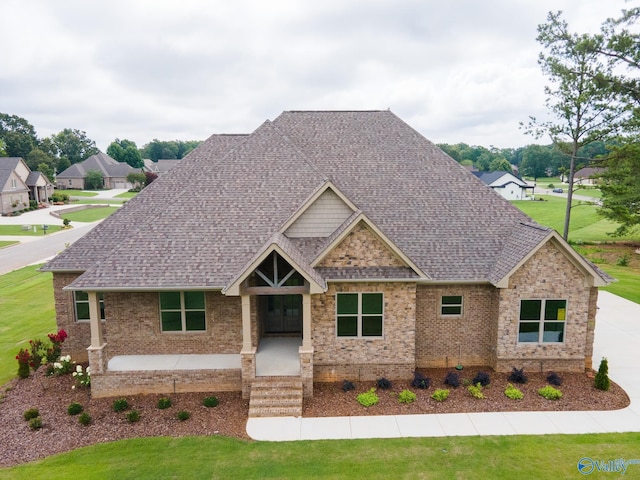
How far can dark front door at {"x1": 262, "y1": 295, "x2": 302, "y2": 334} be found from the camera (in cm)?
1642

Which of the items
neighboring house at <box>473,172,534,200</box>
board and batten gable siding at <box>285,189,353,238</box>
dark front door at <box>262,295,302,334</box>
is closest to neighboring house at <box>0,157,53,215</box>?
dark front door at <box>262,295,302,334</box>

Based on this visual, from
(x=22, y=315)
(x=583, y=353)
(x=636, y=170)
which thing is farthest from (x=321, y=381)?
(x=636, y=170)

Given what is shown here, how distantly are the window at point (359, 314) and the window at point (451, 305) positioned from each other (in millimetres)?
2500

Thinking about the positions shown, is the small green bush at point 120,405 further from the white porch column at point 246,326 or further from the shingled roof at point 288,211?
the white porch column at point 246,326

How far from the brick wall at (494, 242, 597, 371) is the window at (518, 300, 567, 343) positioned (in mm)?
171

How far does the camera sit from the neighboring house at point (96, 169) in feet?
340

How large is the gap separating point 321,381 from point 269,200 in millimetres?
6691

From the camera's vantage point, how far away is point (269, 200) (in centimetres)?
1583

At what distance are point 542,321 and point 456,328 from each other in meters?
2.89

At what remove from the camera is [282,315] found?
16.5m

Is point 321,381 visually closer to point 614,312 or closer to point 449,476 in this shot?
point 449,476

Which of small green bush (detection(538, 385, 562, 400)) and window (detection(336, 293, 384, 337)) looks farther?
window (detection(336, 293, 384, 337))

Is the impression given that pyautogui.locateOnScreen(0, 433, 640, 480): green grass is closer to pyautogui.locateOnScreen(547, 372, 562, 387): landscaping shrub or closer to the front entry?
pyautogui.locateOnScreen(547, 372, 562, 387): landscaping shrub

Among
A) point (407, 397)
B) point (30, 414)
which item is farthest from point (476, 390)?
point (30, 414)
